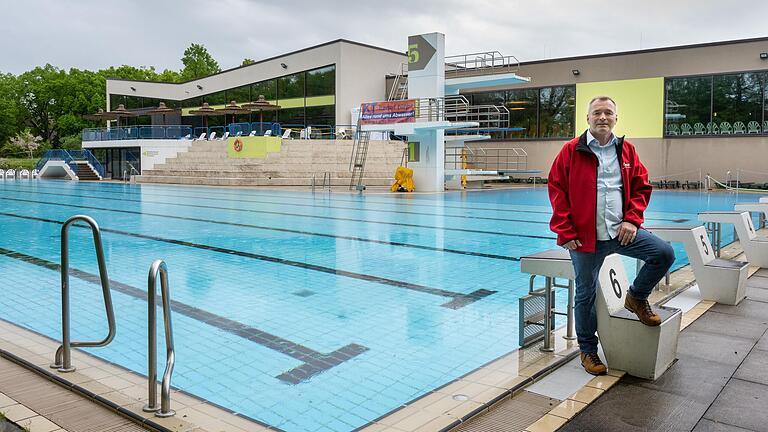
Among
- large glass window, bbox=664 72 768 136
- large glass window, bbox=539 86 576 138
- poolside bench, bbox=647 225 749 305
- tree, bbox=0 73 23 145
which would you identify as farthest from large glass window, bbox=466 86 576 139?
tree, bbox=0 73 23 145

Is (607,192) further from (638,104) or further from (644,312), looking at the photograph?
(638,104)

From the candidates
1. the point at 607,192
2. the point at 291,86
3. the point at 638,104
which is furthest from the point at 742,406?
the point at 291,86

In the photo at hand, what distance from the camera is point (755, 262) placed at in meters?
7.38

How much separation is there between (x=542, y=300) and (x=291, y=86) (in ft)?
120

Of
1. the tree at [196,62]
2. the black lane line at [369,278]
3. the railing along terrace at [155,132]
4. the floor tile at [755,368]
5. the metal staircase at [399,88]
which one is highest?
the tree at [196,62]

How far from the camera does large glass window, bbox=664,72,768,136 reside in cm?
2636

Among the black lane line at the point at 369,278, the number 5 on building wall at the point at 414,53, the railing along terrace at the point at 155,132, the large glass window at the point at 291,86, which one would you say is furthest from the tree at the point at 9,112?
the black lane line at the point at 369,278

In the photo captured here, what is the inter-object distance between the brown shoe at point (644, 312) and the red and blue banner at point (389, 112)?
20348 mm

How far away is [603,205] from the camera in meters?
3.49

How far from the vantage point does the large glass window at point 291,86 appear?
38.3 metres

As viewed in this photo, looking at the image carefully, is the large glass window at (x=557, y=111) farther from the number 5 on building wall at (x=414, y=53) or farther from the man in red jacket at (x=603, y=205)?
the man in red jacket at (x=603, y=205)

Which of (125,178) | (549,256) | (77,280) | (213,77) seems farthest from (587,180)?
(213,77)

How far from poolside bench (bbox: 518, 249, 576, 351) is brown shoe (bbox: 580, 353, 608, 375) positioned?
439 millimetres

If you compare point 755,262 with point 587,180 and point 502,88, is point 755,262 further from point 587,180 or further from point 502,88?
point 502,88
